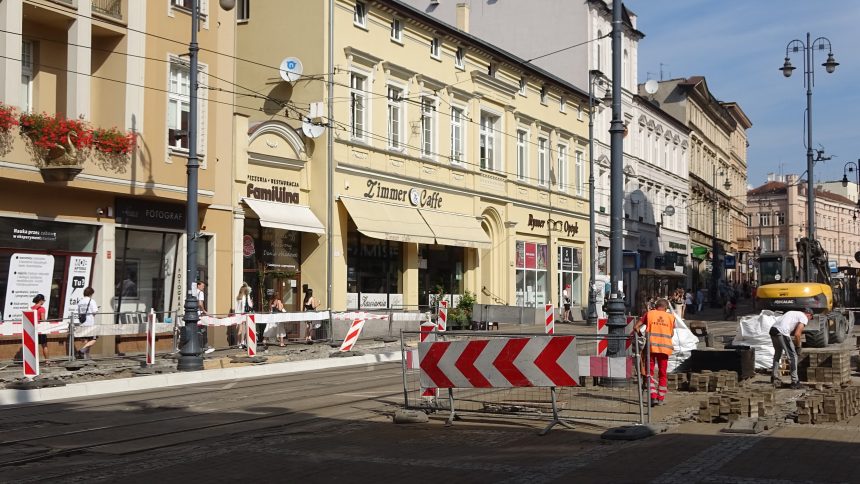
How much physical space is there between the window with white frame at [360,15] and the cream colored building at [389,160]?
7 cm

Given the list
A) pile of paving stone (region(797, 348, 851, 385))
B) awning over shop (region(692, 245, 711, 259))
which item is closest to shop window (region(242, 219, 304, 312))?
pile of paving stone (region(797, 348, 851, 385))

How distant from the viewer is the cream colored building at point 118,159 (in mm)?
22891

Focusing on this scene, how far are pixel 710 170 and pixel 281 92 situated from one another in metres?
55.6

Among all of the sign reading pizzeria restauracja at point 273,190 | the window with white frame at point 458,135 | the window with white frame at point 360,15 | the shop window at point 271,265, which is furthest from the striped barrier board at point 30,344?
the window with white frame at point 458,135

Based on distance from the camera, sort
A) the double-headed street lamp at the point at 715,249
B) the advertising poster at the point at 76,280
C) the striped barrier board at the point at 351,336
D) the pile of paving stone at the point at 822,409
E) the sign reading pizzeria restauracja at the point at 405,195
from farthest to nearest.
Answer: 1. the double-headed street lamp at the point at 715,249
2. the sign reading pizzeria restauracja at the point at 405,195
3. the striped barrier board at the point at 351,336
4. the advertising poster at the point at 76,280
5. the pile of paving stone at the point at 822,409

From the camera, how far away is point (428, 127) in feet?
129

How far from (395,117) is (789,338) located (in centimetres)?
2152

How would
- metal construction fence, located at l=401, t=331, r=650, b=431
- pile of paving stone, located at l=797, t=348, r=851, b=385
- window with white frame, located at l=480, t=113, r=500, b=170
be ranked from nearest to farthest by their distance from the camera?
1. metal construction fence, located at l=401, t=331, r=650, b=431
2. pile of paving stone, located at l=797, t=348, r=851, b=385
3. window with white frame, located at l=480, t=113, r=500, b=170

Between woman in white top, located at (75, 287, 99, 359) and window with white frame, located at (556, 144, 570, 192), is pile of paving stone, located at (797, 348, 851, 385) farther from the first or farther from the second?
window with white frame, located at (556, 144, 570, 192)

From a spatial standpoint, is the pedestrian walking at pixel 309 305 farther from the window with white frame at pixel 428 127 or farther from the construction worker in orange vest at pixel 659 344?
the construction worker in orange vest at pixel 659 344

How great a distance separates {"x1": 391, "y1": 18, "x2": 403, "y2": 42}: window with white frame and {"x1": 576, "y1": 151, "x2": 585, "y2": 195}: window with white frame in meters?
18.5

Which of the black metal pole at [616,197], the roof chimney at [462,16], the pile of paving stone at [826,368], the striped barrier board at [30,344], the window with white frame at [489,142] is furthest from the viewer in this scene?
the roof chimney at [462,16]

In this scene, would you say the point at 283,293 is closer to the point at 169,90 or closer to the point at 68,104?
the point at 169,90

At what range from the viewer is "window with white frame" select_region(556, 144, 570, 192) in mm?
50969
